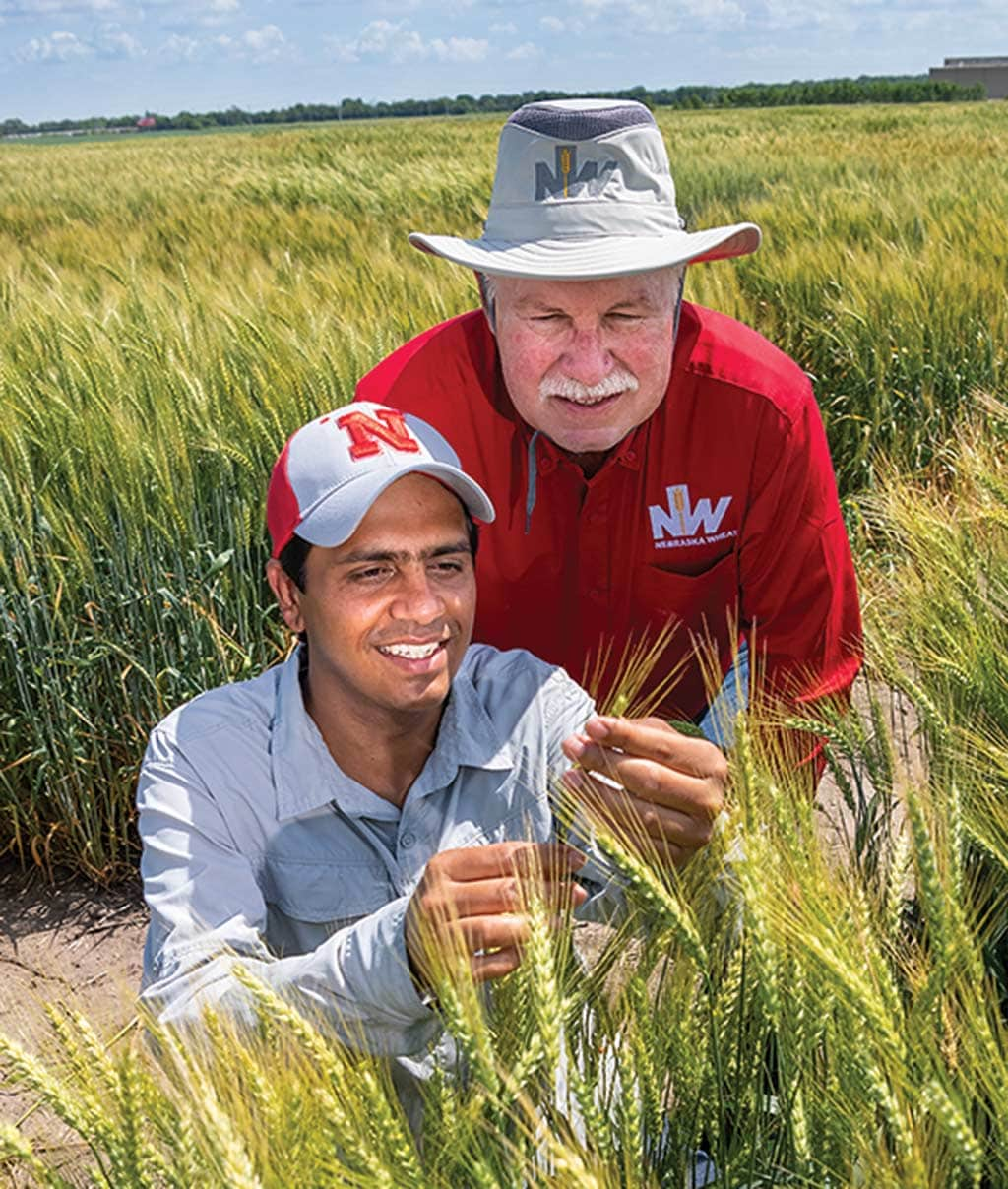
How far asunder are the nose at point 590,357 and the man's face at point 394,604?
367 mm

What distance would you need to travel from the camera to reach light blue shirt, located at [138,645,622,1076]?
4.34 feet

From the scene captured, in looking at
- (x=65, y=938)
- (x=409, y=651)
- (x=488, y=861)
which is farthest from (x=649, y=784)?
(x=65, y=938)

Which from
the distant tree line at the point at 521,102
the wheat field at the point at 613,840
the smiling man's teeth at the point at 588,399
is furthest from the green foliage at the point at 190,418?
the distant tree line at the point at 521,102

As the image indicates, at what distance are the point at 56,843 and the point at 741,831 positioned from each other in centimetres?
229

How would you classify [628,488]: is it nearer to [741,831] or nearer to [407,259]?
[741,831]

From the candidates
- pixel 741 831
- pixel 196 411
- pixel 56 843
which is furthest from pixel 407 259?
pixel 741 831

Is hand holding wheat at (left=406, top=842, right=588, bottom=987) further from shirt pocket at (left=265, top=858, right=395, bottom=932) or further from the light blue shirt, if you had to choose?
shirt pocket at (left=265, top=858, right=395, bottom=932)

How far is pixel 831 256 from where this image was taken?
4824 millimetres

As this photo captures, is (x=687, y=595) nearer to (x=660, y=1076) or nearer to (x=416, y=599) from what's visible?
(x=416, y=599)

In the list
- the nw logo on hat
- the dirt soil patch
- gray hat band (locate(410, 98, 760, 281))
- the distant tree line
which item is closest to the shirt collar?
gray hat band (locate(410, 98, 760, 281))

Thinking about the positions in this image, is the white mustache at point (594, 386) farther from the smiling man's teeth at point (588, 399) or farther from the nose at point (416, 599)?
the nose at point (416, 599)

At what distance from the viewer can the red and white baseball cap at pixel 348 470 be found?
1.41 meters

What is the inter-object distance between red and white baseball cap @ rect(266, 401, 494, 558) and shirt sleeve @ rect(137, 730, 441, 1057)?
1.05ft

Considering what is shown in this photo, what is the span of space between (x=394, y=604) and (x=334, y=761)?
22cm
